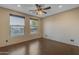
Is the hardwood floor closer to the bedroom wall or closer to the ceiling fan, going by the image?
the bedroom wall

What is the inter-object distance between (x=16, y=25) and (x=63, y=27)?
94cm

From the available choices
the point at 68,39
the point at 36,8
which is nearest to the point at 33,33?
the point at 36,8

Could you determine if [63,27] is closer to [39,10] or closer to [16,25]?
[39,10]

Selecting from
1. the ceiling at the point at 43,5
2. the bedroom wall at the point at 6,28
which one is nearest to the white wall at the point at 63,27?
the ceiling at the point at 43,5

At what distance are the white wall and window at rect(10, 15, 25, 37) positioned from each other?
0.49 metres

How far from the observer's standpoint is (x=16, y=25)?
1.75m

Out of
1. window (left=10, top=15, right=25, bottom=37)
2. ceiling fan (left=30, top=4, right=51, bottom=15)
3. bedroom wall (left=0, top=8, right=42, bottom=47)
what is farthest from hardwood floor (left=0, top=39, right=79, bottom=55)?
ceiling fan (left=30, top=4, right=51, bottom=15)

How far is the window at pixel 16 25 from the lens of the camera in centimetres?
172

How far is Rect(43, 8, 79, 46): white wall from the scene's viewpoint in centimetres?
164

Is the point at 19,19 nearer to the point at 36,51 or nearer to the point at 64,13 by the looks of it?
the point at 36,51

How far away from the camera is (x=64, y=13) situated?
1.70 metres

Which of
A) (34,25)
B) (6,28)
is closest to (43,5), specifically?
(34,25)

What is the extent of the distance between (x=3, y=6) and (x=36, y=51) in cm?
104

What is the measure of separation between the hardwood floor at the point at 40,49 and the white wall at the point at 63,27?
0.35 feet
